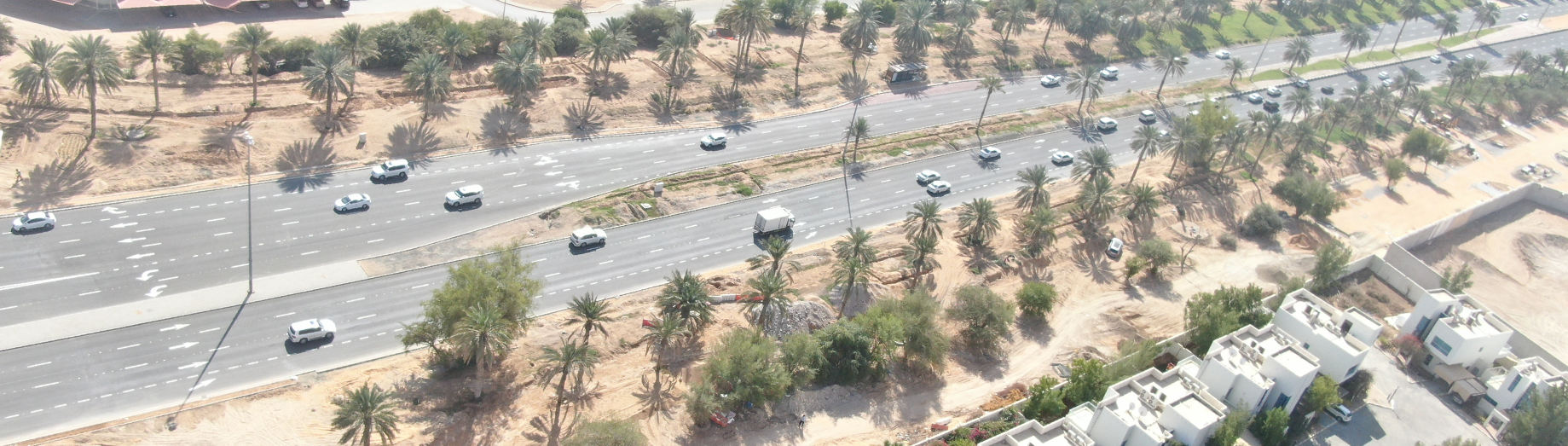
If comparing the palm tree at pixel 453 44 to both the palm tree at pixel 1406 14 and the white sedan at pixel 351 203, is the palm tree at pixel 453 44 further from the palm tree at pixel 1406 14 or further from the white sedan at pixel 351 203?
the palm tree at pixel 1406 14

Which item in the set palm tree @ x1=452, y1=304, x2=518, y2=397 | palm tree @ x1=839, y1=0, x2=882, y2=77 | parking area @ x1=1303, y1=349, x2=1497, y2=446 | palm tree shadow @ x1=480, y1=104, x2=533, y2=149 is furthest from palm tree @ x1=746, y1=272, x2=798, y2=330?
palm tree @ x1=839, y1=0, x2=882, y2=77

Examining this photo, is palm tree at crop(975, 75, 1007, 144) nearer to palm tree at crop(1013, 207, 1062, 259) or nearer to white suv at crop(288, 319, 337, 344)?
palm tree at crop(1013, 207, 1062, 259)

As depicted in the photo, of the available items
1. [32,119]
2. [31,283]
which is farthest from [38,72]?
[31,283]

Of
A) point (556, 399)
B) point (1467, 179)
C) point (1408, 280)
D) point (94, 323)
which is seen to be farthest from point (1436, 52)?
point (94, 323)

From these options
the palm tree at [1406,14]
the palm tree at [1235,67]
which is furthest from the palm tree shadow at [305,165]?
the palm tree at [1406,14]

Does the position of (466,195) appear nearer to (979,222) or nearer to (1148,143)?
(979,222)

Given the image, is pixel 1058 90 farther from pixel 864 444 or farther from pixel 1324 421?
pixel 864 444

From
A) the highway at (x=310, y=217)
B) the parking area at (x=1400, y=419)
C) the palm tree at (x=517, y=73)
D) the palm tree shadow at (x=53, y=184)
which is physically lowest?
the parking area at (x=1400, y=419)
